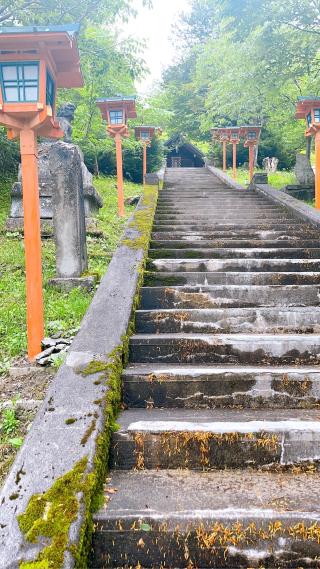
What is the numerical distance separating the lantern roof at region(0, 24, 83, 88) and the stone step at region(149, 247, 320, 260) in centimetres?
214

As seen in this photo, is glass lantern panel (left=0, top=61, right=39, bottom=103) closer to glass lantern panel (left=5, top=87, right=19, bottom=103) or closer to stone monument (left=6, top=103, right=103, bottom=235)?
glass lantern panel (left=5, top=87, right=19, bottom=103)

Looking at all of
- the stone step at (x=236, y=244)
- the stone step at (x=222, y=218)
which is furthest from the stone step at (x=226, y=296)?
the stone step at (x=222, y=218)

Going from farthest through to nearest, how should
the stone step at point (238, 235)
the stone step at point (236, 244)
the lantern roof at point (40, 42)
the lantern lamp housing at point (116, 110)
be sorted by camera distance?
the lantern lamp housing at point (116, 110) → the stone step at point (238, 235) → the stone step at point (236, 244) → the lantern roof at point (40, 42)

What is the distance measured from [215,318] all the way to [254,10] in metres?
8.17

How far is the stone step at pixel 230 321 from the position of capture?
3.53 m

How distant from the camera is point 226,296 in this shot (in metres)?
4.02

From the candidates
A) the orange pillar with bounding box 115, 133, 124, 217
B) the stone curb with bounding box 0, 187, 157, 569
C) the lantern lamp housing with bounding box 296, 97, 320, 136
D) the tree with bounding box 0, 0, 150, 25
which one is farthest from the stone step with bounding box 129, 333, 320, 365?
the tree with bounding box 0, 0, 150, 25

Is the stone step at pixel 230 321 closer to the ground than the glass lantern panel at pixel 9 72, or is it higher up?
closer to the ground

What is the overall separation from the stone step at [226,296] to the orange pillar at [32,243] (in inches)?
38.3

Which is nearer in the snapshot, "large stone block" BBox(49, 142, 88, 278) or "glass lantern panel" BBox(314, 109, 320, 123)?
"large stone block" BBox(49, 142, 88, 278)

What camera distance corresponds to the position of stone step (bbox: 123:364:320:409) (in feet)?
8.96

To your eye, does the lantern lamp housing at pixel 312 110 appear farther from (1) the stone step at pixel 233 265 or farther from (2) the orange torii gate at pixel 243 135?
(2) the orange torii gate at pixel 243 135

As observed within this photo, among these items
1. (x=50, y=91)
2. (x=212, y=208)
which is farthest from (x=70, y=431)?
(x=212, y=208)

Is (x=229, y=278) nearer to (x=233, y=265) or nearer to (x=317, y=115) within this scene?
(x=233, y=265)
